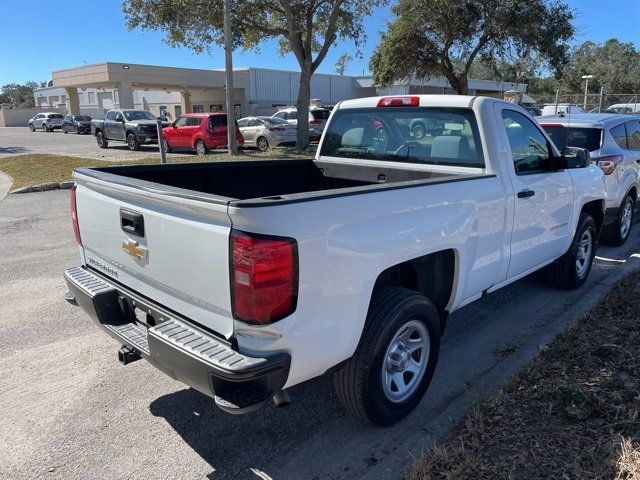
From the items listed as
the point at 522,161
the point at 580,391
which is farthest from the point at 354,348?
the point at 522,161

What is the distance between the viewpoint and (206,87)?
4391 cm

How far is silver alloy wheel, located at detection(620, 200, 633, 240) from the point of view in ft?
23.3

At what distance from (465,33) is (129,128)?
1577cm

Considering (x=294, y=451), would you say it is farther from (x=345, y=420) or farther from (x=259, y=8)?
(x=259, y=8)

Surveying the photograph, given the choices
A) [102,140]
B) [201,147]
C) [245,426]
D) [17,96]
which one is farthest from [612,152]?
[17,96]

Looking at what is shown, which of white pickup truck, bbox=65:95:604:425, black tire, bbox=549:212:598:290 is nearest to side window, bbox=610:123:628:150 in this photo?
black tire, bbox=549:212:598:290

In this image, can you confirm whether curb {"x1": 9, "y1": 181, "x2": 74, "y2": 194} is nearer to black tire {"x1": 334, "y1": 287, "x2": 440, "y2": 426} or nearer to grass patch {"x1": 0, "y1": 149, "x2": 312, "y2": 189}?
grass patch {"x1": 0, "y1": 149, "x2": 312, "y2": 189}

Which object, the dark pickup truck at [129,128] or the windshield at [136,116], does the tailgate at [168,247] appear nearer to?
the dark pickup truck at [129,128]

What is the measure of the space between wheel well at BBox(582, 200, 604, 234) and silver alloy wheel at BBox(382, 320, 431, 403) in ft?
10.3

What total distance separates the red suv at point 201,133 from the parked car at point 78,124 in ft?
77.1

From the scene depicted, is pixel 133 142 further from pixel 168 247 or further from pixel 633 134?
pixel 168 247

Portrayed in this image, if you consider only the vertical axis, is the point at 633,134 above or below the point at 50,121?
below

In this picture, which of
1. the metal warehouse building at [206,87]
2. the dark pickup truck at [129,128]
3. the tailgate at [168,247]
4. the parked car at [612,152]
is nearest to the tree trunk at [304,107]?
the dark pickup truck at [129,128]

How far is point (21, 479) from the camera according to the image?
2645mm
